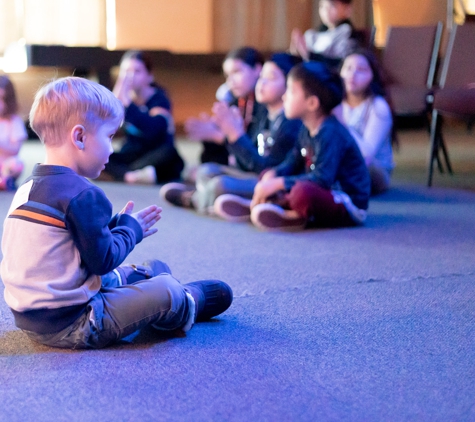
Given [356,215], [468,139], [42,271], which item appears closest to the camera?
[42,271]

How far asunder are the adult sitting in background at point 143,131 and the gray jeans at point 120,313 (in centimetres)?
208

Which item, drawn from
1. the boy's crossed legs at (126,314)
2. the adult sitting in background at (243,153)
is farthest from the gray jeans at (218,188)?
the boy's crossed legs at (126,314)

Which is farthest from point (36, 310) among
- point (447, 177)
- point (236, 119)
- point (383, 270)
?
point (447, 177)

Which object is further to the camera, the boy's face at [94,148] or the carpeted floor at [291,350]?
the boy's face at [94,148]

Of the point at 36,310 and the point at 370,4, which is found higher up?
the point at 370,4

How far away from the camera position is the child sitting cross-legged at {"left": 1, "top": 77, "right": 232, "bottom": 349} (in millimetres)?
1193

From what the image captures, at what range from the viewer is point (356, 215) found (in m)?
2.37

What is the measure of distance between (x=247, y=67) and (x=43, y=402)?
7.29 feet

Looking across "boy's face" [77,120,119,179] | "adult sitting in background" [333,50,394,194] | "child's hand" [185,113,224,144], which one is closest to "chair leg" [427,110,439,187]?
"adult sitting in background" [333,50,394,194]

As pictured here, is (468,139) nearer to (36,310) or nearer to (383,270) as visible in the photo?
(383,270)

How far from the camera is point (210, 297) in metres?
1.41

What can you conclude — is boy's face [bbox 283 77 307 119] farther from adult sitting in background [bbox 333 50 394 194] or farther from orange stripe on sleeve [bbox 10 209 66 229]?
orange stripe on sleeve [bbox 10 209 66 229]

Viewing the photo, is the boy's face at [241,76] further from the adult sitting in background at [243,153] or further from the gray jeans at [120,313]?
the gray jeans at [120,313]

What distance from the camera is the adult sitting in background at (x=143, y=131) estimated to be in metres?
3.31
